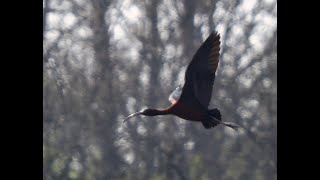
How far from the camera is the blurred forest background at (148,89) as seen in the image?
1870 centimetres

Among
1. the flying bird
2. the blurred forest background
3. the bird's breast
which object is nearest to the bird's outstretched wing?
the flying bird

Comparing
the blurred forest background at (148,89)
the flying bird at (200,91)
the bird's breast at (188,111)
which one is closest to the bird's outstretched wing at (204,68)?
the flying bird at (200,91)

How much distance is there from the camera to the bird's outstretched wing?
5156 millimetres

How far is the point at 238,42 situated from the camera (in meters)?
18.3

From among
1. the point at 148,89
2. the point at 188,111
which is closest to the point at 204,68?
the point at 188,111

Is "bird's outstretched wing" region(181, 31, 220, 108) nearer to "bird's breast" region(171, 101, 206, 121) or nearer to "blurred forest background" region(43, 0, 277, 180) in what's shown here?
"bird's breast" region(171, 101, 206, 121)

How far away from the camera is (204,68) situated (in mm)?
5289

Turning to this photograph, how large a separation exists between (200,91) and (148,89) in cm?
1404

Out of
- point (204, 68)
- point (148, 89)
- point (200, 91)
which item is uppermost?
point (148, 89)

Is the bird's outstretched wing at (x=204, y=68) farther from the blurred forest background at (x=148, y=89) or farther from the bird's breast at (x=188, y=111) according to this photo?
the blurred forest background at (x=148, y=89)

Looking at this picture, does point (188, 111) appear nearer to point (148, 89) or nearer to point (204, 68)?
point (204, 68)

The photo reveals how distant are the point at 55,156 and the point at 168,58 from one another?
388 centimetres
